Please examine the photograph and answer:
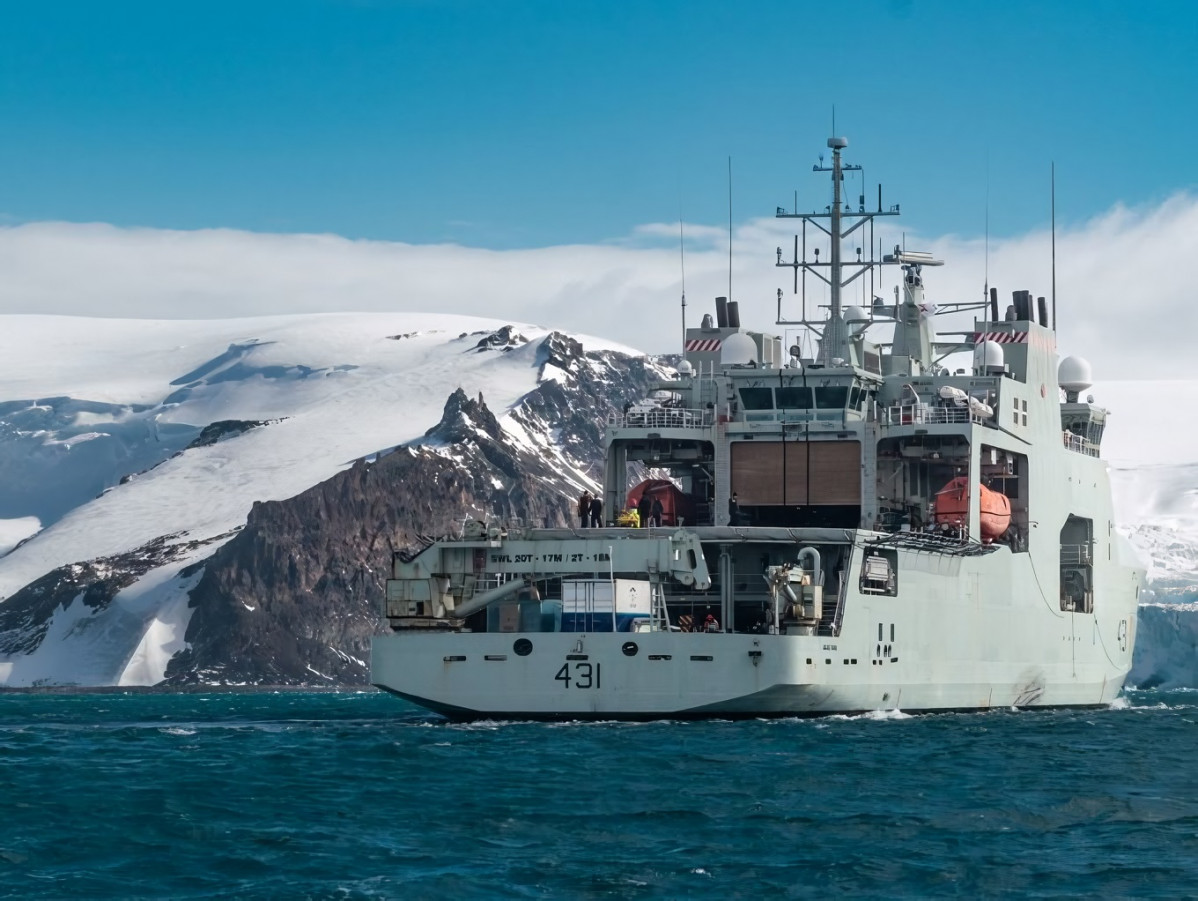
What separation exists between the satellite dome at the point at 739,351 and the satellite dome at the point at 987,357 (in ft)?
20.5

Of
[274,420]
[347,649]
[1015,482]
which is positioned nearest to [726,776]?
[1015,482]

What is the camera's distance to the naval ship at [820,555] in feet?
152

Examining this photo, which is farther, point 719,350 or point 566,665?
point 719,350

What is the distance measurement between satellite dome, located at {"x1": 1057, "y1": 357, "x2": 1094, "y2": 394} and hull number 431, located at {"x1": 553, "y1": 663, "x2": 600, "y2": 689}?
27983mm

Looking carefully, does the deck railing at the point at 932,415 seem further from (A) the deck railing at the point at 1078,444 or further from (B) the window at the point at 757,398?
(A) the deck railing at the point at 1078,444

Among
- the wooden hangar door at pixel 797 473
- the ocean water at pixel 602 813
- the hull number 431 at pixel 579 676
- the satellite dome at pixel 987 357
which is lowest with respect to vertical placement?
the ocean water at pixel 602 813

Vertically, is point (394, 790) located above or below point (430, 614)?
below

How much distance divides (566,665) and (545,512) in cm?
11890

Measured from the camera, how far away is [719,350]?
60.7 meters

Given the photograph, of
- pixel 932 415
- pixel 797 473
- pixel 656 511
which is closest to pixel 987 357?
pixel 932 415

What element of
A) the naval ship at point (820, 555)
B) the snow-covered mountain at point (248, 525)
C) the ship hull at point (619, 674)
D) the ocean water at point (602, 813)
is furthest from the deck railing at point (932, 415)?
the snow-covered mountain at point (248, 525)

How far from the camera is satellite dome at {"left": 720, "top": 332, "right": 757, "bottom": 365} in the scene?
192 ft

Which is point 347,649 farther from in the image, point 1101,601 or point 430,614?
point 430,614

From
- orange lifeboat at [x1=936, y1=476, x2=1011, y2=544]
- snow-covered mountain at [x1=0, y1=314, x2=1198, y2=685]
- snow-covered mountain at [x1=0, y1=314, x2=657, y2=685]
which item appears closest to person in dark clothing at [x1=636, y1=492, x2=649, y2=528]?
orange lifeboat at [x1=936, y1=476, x2=1011, y2=544]
